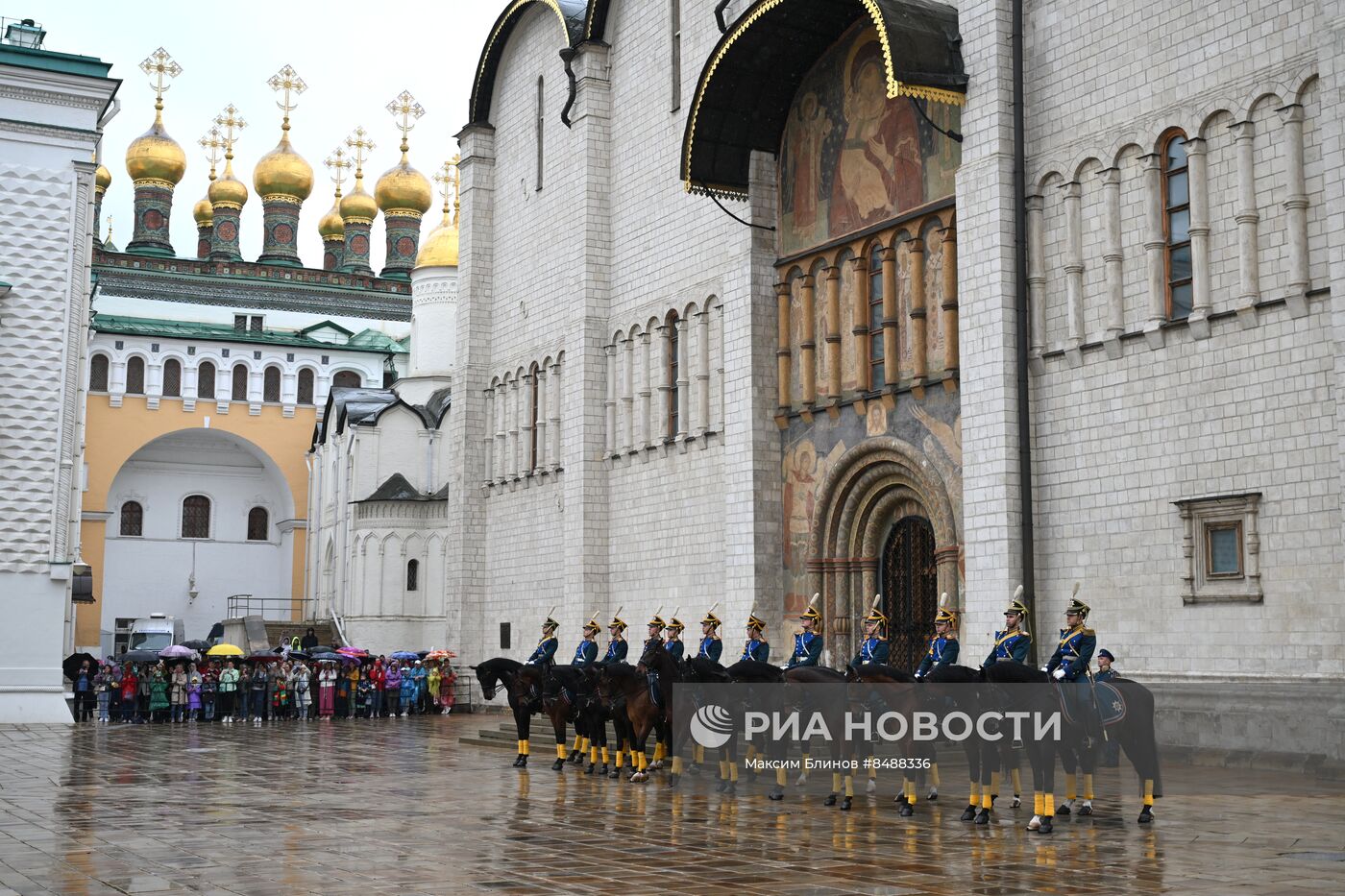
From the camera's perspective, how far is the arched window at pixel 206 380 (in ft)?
185

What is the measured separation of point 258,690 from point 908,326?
17.9 meters

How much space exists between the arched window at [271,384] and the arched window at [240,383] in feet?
2.21

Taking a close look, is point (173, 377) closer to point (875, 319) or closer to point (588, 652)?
point (875, 319)

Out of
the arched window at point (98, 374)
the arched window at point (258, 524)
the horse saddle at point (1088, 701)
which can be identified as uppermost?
the arched window at point (98, 374)

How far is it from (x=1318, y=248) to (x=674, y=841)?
969 cm

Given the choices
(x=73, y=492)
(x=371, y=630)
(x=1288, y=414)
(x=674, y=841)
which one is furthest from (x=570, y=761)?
(x=371, y=630)

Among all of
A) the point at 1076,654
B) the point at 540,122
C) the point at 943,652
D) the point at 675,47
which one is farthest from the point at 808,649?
the point at 540,122

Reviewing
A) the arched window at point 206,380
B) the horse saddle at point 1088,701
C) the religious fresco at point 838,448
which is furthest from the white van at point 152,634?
the horse saddle at point 1088,701

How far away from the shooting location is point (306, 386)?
191ft

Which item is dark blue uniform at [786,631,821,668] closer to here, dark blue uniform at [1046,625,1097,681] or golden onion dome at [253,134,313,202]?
dark blue uniform at [1046,625,1097,681]

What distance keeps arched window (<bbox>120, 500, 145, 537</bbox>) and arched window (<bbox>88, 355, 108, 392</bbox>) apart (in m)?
5.01

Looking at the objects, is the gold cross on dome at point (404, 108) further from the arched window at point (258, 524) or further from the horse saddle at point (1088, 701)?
the horse saddle at point (1088, 701)

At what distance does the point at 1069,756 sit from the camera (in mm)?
13164

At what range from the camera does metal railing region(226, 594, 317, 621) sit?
56344mm
